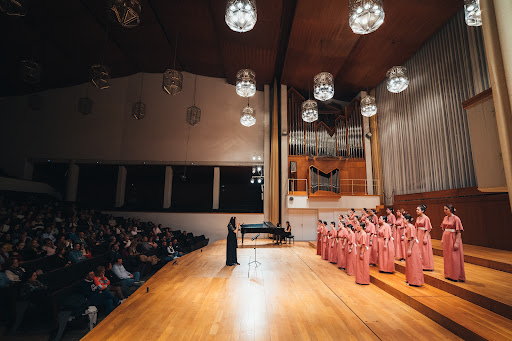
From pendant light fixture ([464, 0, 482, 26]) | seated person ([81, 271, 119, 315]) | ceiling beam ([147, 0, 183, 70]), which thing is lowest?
seated person ([81, 271, 119, 315])

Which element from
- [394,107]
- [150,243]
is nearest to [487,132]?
[150,243]

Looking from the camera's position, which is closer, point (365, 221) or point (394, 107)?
point (365, 221)

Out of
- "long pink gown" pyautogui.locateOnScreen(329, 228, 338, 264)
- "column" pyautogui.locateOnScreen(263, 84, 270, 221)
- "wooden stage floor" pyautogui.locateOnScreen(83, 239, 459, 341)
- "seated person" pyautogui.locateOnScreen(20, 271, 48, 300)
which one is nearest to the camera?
"wooden stage floor" pyautogui.locateOnScreen(83, 239, 459, 341)

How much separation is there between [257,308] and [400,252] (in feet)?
12.5

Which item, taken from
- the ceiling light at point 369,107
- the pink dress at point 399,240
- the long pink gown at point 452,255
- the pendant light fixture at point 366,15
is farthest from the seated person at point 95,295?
the ceiling light at point 369,107

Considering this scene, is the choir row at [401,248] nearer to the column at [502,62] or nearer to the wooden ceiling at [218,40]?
the column at [502,62]

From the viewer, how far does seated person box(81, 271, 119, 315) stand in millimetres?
4102

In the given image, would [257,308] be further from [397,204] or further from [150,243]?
[397,204]

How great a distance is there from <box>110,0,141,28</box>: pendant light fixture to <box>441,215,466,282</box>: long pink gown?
18.3 feet

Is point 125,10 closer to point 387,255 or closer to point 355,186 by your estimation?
point 387,255

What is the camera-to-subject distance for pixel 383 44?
9.05m

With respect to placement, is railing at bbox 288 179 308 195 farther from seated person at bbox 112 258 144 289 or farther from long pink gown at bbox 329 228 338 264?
seated person at bbox 112 258 144 289

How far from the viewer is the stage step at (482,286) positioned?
10.1 ft

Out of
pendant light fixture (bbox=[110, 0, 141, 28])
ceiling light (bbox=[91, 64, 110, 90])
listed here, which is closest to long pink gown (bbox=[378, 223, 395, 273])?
pendant light fixture (bbox=[110, 0, 141, 28])
